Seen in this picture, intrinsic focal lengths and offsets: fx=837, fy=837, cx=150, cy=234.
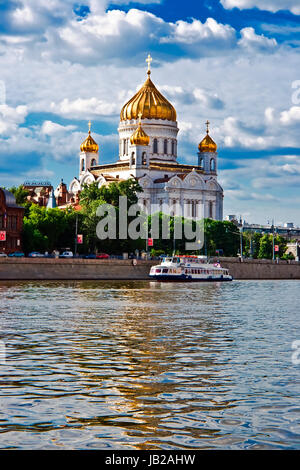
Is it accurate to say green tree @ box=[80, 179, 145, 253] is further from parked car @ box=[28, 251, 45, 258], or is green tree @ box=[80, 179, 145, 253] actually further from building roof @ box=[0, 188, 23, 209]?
building roof @ box=[0, 188, 23, 209]

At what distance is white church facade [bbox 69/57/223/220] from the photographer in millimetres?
117688

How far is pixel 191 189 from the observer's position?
120875 mm

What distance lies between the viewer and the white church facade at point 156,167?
4633 inches

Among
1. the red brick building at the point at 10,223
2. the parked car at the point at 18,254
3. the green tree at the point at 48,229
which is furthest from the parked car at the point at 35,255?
the red brick building at the point at 10,223

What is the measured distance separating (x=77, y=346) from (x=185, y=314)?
39.7 ft

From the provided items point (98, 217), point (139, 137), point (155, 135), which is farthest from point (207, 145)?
point (98, 217)

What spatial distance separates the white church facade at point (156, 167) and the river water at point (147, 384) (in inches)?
3514

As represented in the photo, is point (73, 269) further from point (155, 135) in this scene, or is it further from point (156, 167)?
point (155, 135)

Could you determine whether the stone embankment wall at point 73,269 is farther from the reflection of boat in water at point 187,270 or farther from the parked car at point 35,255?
the parked car at point 35,255

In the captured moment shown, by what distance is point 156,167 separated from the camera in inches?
4722

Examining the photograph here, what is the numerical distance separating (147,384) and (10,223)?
201 ft

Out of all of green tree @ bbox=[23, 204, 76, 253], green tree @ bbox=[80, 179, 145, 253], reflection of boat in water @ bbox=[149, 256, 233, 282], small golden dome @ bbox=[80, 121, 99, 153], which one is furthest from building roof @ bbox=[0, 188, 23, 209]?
small golden dome @ bbox=[80, 121, 99, 153]

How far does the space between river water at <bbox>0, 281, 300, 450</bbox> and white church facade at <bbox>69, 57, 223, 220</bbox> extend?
3514 inches

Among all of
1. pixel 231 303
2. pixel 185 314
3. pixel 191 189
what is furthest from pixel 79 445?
pixel 191 189
